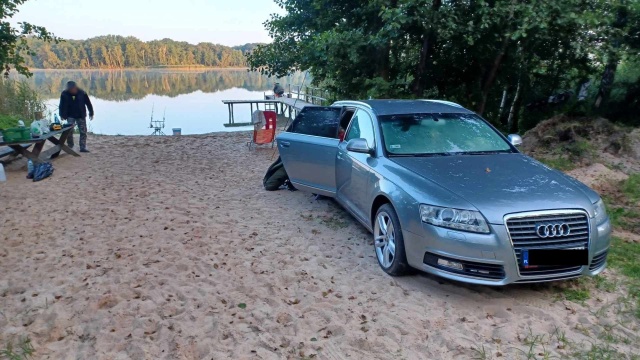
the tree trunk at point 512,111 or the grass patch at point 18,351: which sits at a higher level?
the tree trunk at point 512,111

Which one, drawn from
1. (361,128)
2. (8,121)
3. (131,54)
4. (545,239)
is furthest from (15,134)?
(131,54)

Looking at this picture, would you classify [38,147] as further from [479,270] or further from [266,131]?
[479,270]

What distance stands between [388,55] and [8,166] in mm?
9645

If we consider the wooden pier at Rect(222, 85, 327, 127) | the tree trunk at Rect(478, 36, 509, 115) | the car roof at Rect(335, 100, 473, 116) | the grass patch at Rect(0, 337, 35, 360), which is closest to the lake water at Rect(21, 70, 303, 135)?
the wooden pier at Rect(222, 85, 327, 127)

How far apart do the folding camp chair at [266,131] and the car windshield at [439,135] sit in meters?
7.24

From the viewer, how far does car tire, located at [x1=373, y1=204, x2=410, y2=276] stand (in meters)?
4.29

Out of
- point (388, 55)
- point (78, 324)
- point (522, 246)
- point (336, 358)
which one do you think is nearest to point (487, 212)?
Result: point (522, 246)

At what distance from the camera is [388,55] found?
12.5 metres

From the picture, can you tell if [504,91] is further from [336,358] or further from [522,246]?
[336,358]

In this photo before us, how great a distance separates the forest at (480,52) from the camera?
933 cm

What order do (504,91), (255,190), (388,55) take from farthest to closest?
(504,91)
(388,55)
(255,190)

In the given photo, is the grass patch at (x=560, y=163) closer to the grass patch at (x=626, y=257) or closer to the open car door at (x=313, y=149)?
the grass patch at (x=626, y=257)

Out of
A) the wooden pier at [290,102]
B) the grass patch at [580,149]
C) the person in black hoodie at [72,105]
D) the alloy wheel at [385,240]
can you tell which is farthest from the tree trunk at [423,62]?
the wooden pier at [290,102]

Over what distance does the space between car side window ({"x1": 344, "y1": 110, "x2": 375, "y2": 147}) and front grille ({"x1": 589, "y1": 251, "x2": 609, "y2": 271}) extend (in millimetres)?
2473
